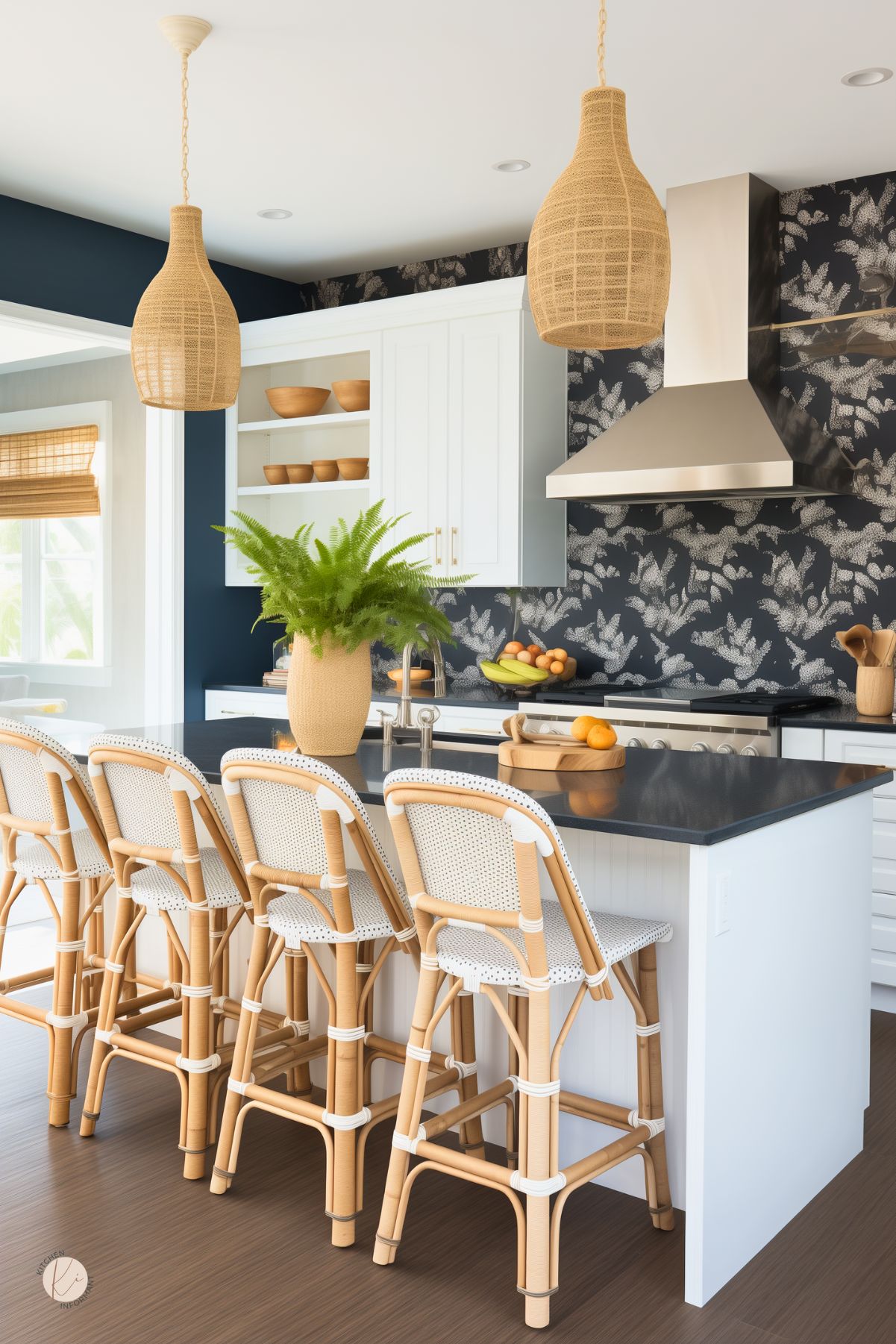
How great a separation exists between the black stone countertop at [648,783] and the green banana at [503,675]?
1.41 m

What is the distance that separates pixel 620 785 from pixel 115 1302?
1414 millimetres

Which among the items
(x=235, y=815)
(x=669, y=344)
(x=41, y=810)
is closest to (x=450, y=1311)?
(x=235, y=815)

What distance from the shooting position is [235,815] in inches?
101

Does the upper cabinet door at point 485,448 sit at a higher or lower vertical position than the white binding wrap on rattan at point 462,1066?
higher

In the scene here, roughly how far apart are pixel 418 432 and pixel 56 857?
2.63 meters

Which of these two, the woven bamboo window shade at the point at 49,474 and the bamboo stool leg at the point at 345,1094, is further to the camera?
the woven bamboo window shade at the point at 49,474

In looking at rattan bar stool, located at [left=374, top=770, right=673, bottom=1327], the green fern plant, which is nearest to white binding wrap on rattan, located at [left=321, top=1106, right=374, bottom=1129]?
rattan bar stool, located at [left=374, top=770, right=673, bottom=1327]

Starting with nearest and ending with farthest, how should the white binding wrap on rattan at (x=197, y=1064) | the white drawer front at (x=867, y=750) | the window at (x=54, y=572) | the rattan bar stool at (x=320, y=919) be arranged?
the rattan bar stool at (x=320, y=919) < the white binding wrap on rattan at (x=197, y=1064) < the white drawer front at (x=867, y=750) < the window at (x=54, y=572)

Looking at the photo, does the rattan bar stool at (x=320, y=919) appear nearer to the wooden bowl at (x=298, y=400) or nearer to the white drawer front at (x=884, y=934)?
the white drawer front at (x=884, y=934)

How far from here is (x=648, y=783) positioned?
2.72 m

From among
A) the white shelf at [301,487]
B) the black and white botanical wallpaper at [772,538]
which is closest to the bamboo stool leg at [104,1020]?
the black and white botanical wallpaper at [772,538]

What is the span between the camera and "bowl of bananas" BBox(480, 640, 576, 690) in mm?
4883

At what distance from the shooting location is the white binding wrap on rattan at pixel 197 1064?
8.90ft

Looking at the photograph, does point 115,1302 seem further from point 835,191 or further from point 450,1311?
point 835,191
